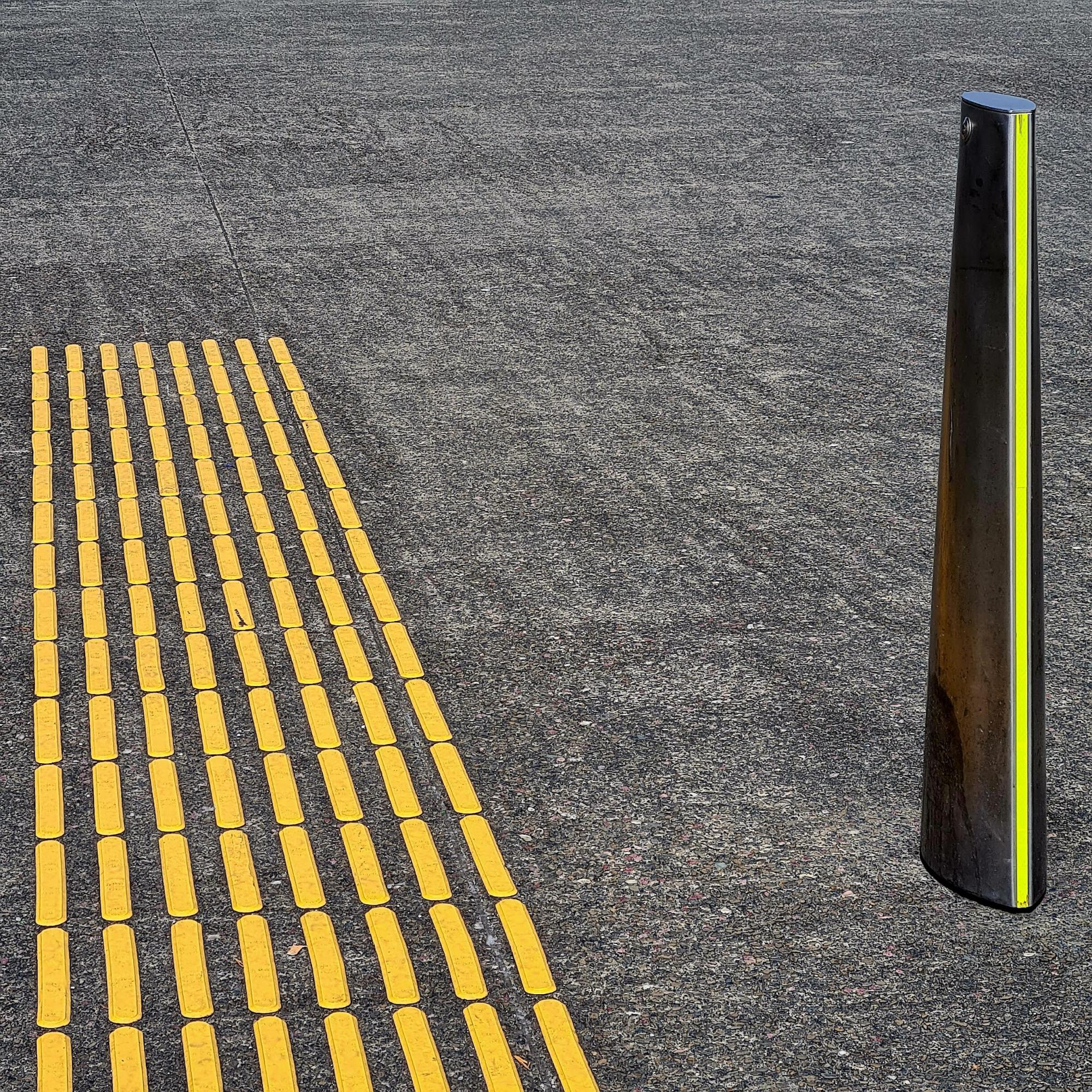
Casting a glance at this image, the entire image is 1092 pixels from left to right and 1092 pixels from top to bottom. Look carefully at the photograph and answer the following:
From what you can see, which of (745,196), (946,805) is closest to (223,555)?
(946,805)

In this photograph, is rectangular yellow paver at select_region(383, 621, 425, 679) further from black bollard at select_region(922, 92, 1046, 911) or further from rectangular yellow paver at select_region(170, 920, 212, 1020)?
black bollard at select_region(922, 92, 1046, 911)

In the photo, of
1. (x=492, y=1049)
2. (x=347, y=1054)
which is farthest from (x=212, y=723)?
(x=492, y=1049)

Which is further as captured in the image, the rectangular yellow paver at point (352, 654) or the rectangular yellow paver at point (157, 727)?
the rectangular yellow paver at point (352, 654)

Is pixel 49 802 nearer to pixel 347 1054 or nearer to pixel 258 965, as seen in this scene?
pixel 258 965

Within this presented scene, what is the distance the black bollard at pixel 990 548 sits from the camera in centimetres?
306

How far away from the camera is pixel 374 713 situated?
15.1 ft

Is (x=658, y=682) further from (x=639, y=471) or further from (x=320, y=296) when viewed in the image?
(x=320, y=296)

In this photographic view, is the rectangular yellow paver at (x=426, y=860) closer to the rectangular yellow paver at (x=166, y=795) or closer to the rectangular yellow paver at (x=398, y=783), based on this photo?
the rectangular yellow paver at (x=398, y=783)

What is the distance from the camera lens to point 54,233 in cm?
946

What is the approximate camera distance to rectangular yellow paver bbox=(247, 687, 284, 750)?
14.6ft

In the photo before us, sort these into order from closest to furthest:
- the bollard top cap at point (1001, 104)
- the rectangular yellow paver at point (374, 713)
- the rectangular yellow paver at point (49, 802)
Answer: the bollard top cap at point (1001, 104)
the rectangular yellow paver at point (49, 802)
the rectangular yellow paver at point (374, 713)

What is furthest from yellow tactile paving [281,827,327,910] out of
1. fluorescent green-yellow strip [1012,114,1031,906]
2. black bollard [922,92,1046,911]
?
fluorescent green-yellow strip [1012,114,1031,906]

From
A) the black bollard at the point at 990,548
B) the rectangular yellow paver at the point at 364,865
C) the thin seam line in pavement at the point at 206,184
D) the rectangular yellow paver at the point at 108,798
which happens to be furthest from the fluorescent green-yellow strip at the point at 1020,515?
the thin seam line in pavement at the point at 206,184

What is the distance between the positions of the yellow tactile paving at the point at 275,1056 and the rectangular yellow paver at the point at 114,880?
1.92ft
